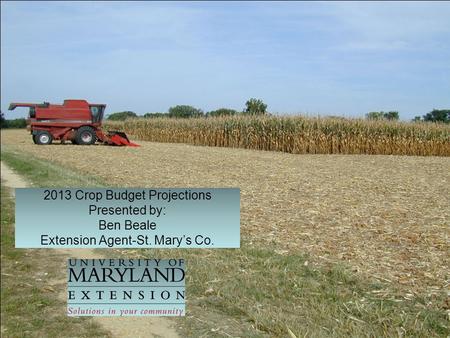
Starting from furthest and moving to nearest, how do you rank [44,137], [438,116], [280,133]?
[280,133] < [44,137] < [438,116]

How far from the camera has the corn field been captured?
4.13m

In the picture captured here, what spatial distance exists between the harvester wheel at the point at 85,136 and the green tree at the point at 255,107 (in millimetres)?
1069

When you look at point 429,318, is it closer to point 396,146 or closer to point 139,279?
point 139,279

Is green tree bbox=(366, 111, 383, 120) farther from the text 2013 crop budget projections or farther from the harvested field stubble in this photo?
the text 2013 crop budget projections

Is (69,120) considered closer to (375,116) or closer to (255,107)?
(255,107)

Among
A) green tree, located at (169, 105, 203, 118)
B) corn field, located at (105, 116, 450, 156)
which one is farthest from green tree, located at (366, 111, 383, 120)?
green tree, located at (169, 105, 203, 118)

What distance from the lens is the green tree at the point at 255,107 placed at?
323cm

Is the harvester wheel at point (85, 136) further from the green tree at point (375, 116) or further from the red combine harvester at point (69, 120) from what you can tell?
the green tree at point (375, 116)

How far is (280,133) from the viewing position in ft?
18.6

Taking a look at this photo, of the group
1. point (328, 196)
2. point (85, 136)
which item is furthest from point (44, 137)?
point (328, 196)

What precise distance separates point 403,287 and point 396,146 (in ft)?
7.91

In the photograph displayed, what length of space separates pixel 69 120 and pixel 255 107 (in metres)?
1.21

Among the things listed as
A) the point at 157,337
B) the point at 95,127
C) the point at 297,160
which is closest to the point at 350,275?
the point at 157,337

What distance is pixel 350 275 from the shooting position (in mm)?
3990
